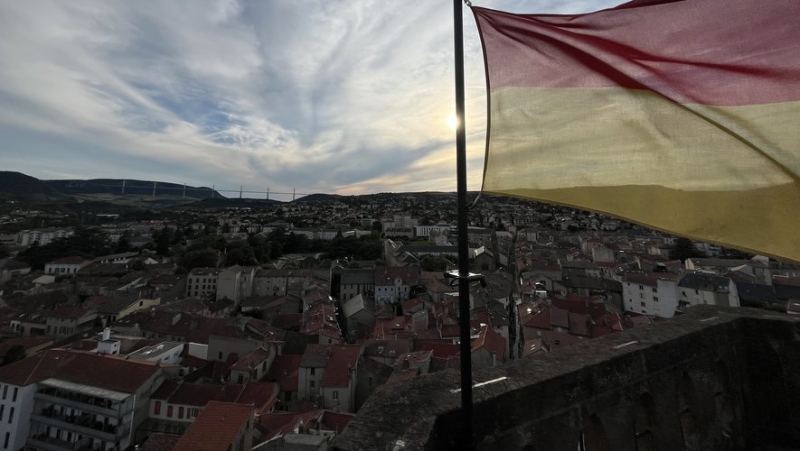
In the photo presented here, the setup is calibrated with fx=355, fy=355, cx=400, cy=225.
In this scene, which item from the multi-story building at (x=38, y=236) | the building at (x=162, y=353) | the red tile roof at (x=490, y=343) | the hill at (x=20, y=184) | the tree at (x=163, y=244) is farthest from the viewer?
the hill at (x=20, y=184)

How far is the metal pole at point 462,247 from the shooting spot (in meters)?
1.70

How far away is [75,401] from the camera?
1952cm

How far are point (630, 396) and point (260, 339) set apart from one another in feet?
91.6

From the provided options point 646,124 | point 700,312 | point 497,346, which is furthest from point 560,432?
point 497,346

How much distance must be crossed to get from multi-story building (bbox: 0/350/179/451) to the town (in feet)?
0.29

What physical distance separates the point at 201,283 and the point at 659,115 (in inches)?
2051

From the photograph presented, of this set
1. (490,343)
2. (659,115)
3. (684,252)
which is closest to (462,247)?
(659,115)

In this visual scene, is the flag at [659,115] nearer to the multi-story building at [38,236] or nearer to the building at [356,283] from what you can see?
the building at [356,283]

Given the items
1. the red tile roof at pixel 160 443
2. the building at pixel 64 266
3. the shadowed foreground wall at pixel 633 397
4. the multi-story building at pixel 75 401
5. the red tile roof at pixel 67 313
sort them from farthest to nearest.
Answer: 1. the building at pixel 64 266
2. the red tile roof at pixel 67 313
3. the multi-story building at pixel 75 401
4. the red tile roof at pixel 160 443
5. the shadowed foreground wall at pixel 633 397

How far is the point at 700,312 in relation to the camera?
11.3 feet

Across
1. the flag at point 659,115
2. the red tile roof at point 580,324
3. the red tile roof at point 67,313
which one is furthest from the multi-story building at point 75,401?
the red tile roof at point 580,324

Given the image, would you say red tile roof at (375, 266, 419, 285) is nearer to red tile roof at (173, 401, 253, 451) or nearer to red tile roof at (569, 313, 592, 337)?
red tile roof at (569, 313, 592, 337)

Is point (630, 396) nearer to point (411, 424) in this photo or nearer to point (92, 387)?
point (411, 424)

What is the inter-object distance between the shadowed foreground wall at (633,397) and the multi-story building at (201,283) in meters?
49.8
